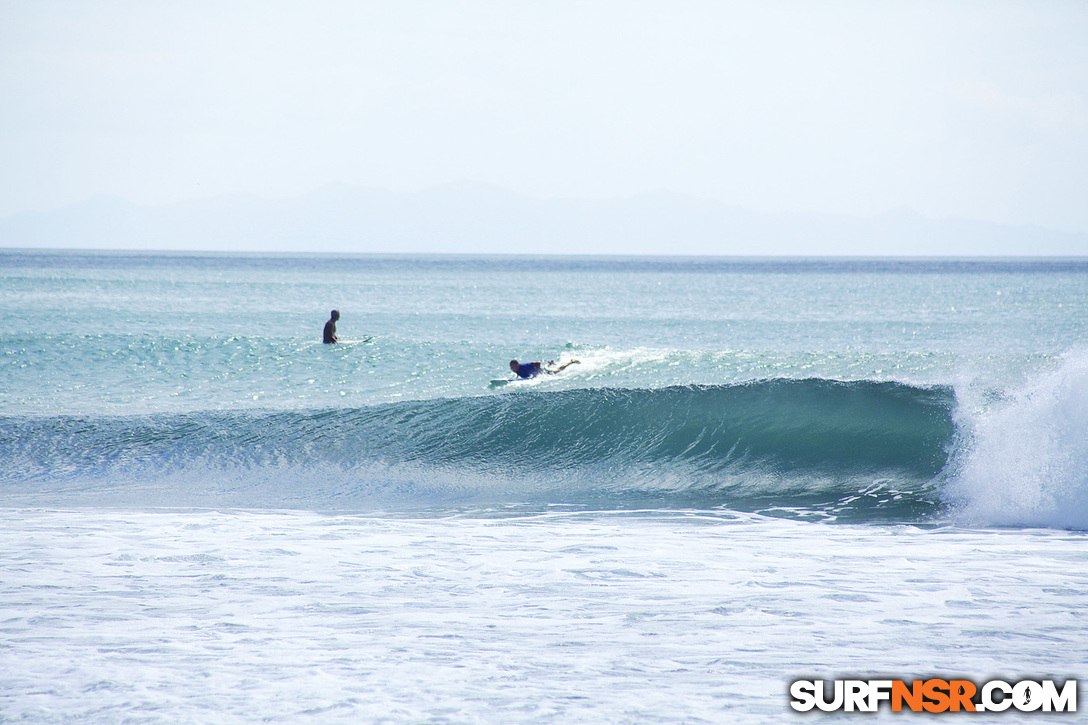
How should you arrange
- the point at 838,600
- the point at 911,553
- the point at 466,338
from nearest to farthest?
the point at 838,600
the point at 911,553
the point at 466,338

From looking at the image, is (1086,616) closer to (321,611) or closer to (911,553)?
(911,553)

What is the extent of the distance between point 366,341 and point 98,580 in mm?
16791

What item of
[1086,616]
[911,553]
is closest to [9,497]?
[911,553]

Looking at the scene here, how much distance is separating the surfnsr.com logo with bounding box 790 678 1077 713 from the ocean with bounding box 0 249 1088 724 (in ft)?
0.26

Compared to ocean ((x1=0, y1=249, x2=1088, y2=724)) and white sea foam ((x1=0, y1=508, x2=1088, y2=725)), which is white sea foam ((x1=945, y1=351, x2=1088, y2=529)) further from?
white sea foam ((x1=0, y1=508, x2=1088, y2=725))

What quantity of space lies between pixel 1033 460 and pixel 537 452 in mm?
5712

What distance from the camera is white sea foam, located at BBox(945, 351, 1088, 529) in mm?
7578

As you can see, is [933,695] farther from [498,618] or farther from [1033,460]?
[1033,460]

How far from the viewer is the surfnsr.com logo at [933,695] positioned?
3942mm

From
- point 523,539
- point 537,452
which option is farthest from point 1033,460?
point 537,452

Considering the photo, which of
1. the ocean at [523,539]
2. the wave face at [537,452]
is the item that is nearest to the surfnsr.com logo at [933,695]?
the ocean at [523,539]

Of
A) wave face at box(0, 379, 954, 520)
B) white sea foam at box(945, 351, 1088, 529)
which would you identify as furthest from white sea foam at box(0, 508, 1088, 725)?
wave face at box(0, 379, 954, 520)

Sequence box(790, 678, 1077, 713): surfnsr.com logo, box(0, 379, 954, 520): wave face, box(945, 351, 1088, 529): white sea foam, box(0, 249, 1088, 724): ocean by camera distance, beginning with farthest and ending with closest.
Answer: box(0, 379, 954, 520): wave face, box(945, 351, 1088, 529): white sea foam, box(0, 249, 1088, 724): ocean, box(790, 678, 1077, 713): surfnsr.com logo

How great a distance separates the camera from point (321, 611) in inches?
204
